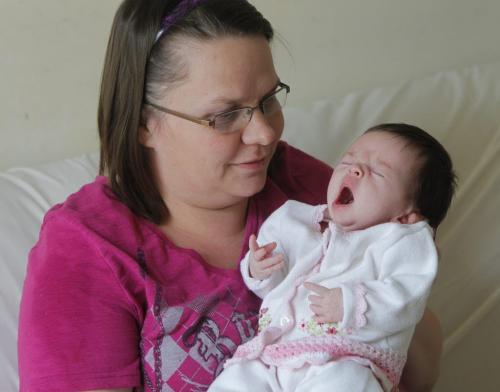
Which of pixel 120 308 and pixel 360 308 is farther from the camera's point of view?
pixel 120 308

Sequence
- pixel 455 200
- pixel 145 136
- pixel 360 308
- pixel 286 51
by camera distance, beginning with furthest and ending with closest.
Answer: pixel 286 51 < pixel 455 200 < pixel 145 136 < pixel 360 308

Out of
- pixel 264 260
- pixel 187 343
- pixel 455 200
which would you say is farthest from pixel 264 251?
pixel 455 200

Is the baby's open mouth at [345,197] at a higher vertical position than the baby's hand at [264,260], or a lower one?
higher

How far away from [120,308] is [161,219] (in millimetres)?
248

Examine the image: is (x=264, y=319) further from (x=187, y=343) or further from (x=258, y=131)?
(x=258, y=131)

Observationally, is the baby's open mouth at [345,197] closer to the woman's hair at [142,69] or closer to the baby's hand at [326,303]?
the baby's hand at [326,303]

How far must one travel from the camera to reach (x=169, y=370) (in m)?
1.34

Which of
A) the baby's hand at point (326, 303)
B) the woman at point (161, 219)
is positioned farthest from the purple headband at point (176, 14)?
the baby's hand at point (326, 303)

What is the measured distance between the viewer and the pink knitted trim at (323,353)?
121cm

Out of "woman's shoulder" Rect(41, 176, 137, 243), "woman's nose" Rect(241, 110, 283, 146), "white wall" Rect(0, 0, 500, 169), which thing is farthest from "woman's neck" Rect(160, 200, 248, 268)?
"white wall" Rect(0, 0, 500, 169)

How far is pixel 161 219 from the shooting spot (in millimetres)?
1507

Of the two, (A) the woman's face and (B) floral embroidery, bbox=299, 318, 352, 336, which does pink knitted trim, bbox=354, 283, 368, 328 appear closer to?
(B) floral embroidery, bbox=299, 318, 352, 336

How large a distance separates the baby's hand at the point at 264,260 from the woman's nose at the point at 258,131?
200mm

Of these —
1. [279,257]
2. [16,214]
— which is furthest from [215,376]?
[16,214]
